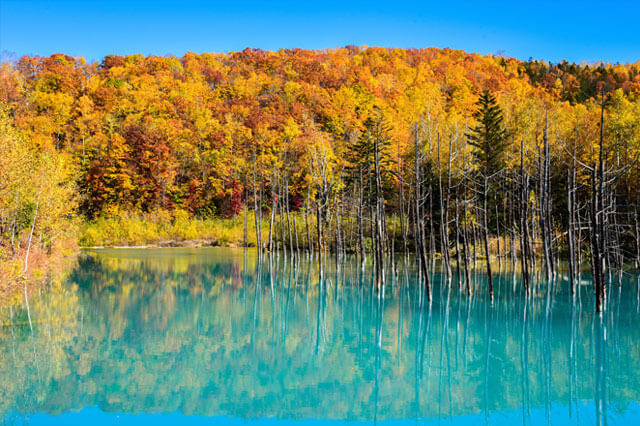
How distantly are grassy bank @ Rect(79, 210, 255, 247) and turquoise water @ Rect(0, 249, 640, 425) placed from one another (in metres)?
31.8

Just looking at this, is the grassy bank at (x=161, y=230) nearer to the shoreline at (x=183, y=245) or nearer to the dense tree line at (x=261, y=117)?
the shoreline at (x=183, y=245)

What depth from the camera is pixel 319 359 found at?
13.1m

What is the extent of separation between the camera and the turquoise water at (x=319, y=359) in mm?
9727

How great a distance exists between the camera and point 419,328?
16359 mm

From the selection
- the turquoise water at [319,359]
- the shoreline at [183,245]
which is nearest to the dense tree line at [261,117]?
the shoreline at [183,245]

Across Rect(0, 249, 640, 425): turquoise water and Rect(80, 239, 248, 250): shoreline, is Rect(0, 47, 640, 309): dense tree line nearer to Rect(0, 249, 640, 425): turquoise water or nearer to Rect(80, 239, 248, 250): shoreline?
Rect(80, 239, 248, 250): shoreline

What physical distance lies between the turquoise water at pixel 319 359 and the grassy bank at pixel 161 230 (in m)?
31.8

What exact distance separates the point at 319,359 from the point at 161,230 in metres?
45.6

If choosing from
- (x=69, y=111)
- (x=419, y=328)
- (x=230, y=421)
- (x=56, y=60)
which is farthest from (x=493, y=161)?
(x=56, y=60)

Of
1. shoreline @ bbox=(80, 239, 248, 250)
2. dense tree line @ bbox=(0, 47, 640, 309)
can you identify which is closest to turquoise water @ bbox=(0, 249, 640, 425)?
dense tree line @ bbox=(0, 47, 640, 309)

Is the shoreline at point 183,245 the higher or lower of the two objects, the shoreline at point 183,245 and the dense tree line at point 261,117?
the lower

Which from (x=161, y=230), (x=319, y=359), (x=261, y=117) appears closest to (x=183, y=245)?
(x=161, y=230)

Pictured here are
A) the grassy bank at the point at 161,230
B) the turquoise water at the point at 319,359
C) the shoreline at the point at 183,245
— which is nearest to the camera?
→ the turquoise water at the point at 319,359

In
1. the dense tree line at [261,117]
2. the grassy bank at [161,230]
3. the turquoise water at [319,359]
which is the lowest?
the turquoise water at [319,359]
